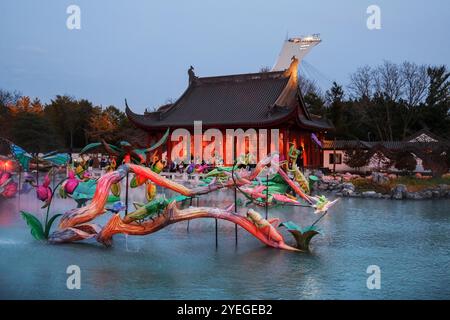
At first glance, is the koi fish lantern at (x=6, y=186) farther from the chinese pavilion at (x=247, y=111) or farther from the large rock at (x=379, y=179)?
the large rock at (x=379, y=179)

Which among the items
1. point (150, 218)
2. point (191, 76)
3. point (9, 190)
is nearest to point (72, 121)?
point (191, 76)

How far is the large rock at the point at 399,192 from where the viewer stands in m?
21.1

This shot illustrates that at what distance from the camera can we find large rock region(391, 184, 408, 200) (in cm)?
2109

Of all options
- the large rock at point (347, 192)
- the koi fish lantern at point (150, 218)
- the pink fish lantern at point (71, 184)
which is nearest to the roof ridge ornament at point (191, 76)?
the large rock at point (347, 192)

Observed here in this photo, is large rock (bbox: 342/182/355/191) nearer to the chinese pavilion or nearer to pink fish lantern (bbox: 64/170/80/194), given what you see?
the chinese pavilion

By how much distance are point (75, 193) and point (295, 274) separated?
7706 millimetres

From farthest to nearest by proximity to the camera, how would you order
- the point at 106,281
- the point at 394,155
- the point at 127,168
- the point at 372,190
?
the point at 394,155 → the point at 372,190 → the point at 127,168 → the point at 106,281

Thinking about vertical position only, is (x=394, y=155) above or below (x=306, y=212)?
above

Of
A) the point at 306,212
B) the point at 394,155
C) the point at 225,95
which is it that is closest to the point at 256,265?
the point at 306,212

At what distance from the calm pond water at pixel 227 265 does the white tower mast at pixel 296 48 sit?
49.0 metres

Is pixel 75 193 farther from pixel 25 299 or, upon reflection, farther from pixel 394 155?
pixel 394 155

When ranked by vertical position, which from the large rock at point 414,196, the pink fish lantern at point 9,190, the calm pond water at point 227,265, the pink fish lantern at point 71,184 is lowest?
the calm pond water at point 227,265

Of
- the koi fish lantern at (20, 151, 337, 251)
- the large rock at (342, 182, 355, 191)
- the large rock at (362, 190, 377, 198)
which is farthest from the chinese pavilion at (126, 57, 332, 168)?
the koi fish lantern at (20, 151, 337, 251)

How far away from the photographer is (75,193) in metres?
13.1
